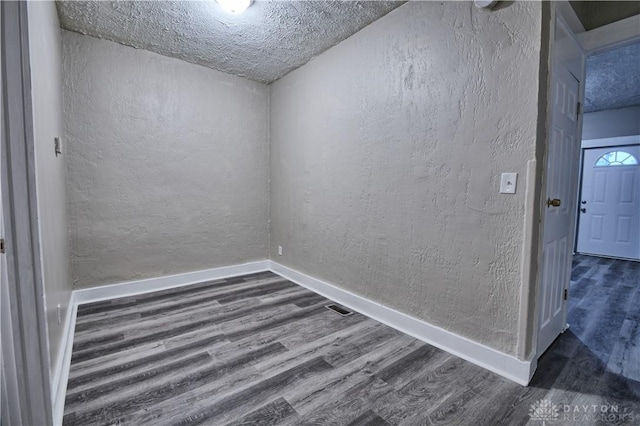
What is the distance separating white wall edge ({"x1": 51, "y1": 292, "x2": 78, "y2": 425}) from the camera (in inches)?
52.3

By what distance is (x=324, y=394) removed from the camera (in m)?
1.58

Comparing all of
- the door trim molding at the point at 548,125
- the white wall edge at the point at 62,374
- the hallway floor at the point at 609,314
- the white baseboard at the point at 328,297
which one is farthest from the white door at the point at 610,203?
the white wall edge at the point at 62,374

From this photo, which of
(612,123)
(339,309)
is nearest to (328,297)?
(339,309)

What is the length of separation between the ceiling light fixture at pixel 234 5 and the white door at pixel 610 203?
20.6ft

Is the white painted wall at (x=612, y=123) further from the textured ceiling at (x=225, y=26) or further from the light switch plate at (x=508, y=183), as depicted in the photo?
the textured ceiling at (x=225, y=26)

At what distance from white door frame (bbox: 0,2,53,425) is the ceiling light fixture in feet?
4.65

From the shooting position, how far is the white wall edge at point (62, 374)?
4.36 ft

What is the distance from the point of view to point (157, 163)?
3090 millimetres

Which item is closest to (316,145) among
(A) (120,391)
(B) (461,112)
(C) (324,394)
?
(B) (461,112)

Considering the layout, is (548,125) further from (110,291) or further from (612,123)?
(612,123)

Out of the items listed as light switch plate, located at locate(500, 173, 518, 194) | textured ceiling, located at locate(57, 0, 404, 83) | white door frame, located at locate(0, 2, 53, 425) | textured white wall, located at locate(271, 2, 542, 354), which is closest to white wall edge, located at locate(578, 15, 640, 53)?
textured white wall, located at locate(271, 2, 542, 354)

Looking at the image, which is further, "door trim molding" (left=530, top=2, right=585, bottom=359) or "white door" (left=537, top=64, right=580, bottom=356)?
"white door" (left=537, top=64, right=580, bottom=356)

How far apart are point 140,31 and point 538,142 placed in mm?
3212

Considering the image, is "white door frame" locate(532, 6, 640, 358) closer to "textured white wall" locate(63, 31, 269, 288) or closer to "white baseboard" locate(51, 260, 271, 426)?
"white baseboard" locate(51, 260, 271, 426)
